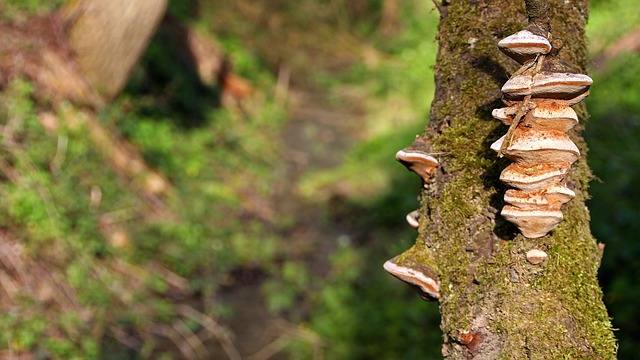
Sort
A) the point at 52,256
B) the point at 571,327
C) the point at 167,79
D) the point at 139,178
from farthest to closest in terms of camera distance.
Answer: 1. the point at 167,79
2. the point at 139,178
3. the point at 52,256
4. the point at 571,327

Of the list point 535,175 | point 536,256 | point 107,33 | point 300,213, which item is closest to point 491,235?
point 536,256

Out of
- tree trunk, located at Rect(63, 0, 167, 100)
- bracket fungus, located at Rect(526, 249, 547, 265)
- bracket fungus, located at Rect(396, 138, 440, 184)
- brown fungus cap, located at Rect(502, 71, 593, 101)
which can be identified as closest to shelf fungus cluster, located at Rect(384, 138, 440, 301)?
bracket fungus, located at Rect(396, 138, 440, 184)

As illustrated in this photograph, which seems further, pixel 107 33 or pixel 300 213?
pixel 300 213

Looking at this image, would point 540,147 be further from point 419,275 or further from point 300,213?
point 300,213

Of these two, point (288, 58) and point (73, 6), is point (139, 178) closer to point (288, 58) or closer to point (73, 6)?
point (73, 6)

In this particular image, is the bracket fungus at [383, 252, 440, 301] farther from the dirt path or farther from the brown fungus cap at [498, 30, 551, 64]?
the dirt path

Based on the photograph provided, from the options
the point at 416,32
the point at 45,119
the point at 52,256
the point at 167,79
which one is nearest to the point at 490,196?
the point at 52,256

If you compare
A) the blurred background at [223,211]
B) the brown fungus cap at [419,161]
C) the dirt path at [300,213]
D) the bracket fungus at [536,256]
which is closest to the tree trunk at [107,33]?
the blurred background at [223,211]
